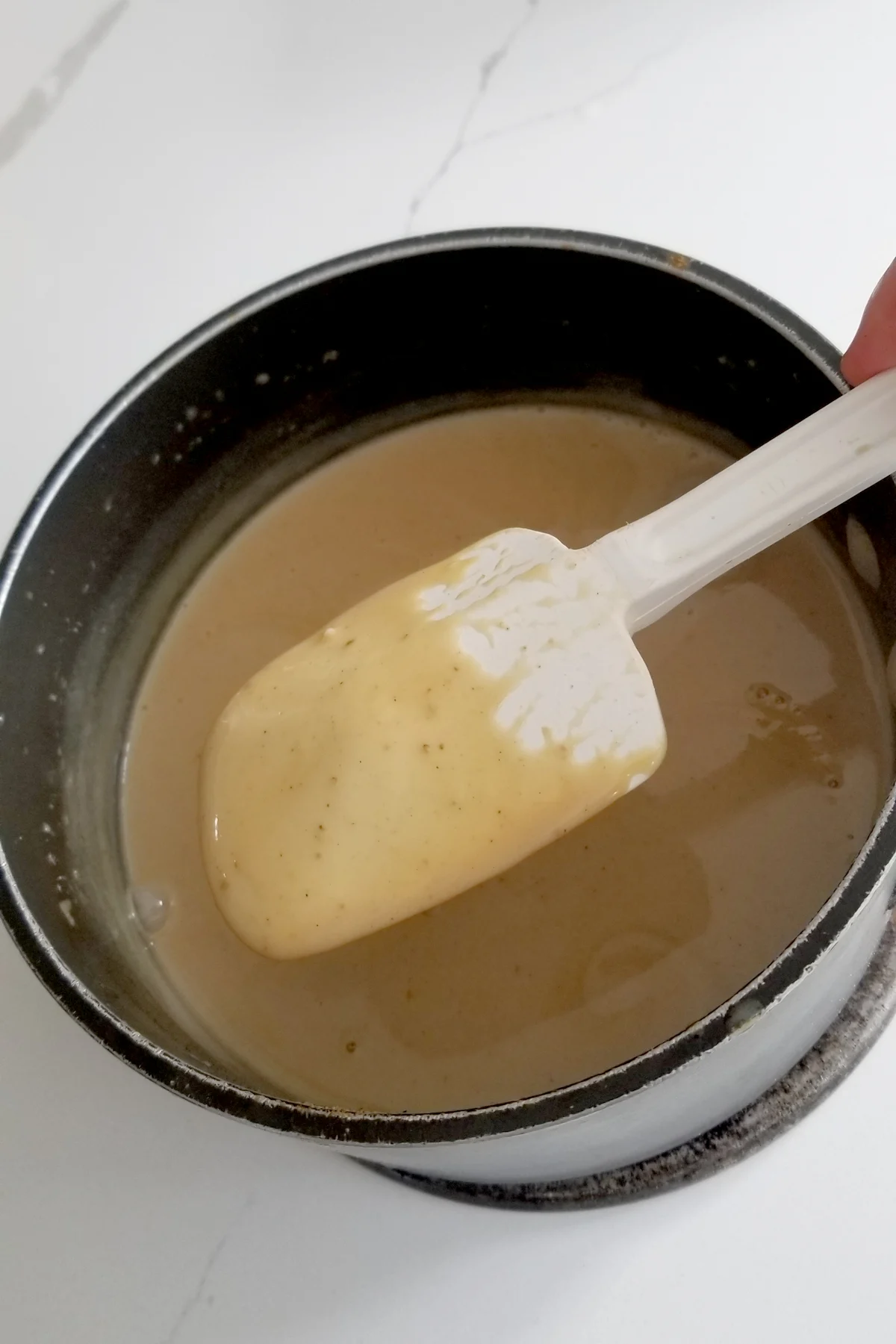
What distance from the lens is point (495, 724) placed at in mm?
561

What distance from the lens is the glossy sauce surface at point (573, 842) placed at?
653 millimetres

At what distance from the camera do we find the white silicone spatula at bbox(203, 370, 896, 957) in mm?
558

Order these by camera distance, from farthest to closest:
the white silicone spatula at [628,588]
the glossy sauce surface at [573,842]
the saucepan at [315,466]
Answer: the glossy sauce surface at [573,842] → the white silicone spatula at [628,588] → the saucepan at [315,466]

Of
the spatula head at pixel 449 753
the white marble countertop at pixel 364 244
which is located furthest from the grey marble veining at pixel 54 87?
the spatula head at pixel 449 753

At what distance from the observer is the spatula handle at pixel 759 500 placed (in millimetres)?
530

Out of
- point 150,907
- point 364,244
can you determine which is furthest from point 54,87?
point 150,907

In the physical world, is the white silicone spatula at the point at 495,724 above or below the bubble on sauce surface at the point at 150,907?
below

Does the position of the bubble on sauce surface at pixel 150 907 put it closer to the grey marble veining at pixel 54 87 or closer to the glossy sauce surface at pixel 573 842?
the glossy sauce surface at pixel 573 842

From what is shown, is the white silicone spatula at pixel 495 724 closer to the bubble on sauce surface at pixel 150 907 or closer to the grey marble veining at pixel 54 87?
the bubble on sauce surface at pixel 150 907

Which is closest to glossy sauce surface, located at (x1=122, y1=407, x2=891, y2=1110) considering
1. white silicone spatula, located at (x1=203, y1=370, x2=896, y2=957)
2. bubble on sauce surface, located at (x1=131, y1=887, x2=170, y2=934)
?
bubble on sauce surface, located at (x1=131, y1=887, x2=170, y2=934)

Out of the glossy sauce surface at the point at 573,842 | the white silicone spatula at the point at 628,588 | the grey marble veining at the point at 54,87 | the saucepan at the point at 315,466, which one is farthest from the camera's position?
the grey marble veining at the point at 54,87

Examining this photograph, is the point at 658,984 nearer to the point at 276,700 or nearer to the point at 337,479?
the point at 276,700

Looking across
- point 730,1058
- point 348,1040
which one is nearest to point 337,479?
point 348,1040

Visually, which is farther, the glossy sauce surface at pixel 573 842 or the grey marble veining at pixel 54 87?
the grey marble veining at pixel 54 87
